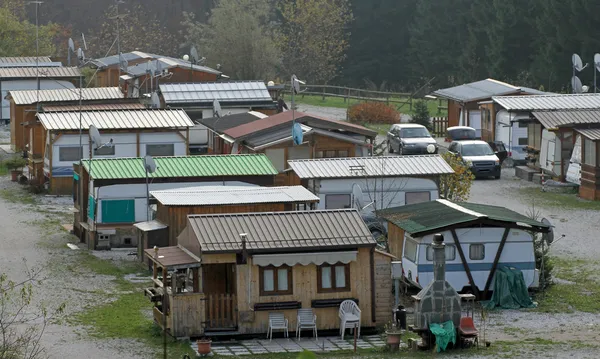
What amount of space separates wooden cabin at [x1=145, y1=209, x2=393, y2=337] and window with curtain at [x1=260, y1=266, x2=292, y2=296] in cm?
2

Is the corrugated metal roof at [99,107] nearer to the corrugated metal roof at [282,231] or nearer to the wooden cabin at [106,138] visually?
the wooden cabin at [106,138]

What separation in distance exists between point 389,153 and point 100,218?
20.5m

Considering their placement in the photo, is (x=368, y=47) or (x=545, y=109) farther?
(x=368, y=47)

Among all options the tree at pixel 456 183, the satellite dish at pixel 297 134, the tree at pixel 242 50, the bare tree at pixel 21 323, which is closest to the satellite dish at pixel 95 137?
the satellite dish at pixel 297 134

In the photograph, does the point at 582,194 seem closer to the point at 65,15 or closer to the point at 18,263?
the point at 18,263

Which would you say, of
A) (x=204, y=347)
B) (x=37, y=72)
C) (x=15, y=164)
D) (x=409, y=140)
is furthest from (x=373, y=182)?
(x=37, y=72)

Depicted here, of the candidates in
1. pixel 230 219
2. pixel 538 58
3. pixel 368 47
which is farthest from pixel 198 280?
pixel 368 47

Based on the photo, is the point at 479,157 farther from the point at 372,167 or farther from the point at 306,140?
the point at 372,167

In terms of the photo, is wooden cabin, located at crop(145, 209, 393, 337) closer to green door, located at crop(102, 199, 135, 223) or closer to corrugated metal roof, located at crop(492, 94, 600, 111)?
green door, located at crop(102, 199, 135, 223)

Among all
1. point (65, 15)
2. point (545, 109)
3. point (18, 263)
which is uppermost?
point (65, 15)

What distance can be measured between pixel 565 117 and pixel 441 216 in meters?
19.6

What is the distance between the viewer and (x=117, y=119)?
49344 millimetres

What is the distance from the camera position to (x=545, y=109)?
176ft

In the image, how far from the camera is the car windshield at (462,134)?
5706cm
